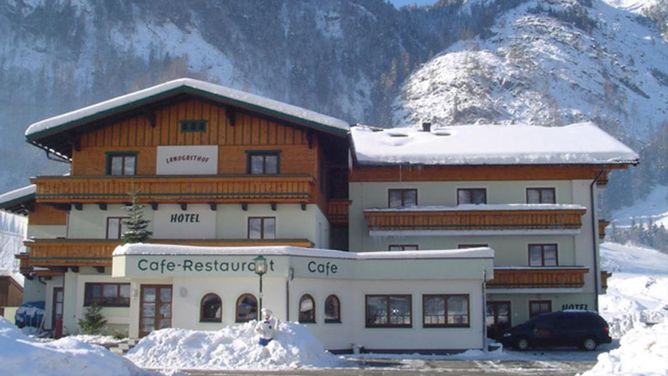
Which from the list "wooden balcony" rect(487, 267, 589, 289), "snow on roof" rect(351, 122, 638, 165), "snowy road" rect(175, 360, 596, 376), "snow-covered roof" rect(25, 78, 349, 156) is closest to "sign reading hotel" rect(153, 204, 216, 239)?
"snow-covered roof" rect(25, 78, 349, 156)

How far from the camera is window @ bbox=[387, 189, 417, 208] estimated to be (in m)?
40.5

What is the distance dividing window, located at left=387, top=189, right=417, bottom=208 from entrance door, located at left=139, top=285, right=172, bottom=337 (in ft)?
43.0

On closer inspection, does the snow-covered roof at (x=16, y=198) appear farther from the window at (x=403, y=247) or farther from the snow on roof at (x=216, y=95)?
the window at (x=403, y=247)

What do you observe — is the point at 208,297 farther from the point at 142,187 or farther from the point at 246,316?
the point at 142,187

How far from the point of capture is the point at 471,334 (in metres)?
31.5

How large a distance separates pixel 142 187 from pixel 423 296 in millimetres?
12568

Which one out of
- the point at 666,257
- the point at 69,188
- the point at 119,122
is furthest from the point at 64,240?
the point at 666,257

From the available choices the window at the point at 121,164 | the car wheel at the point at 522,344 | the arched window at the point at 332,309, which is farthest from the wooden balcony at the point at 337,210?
the car wheel at the point at 522,344

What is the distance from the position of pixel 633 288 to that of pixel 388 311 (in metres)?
94.5

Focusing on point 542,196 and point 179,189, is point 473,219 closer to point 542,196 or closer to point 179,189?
point 542,196

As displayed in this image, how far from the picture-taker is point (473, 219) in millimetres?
38812

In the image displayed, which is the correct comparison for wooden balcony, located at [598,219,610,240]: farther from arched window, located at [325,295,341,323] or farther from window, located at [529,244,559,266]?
arched window, located at [325,295,341,323]

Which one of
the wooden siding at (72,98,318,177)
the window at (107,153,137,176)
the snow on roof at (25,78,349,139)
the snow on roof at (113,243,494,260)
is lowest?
the snow on roof at (113,243,494,260)

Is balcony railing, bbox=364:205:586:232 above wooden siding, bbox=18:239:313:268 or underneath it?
above
